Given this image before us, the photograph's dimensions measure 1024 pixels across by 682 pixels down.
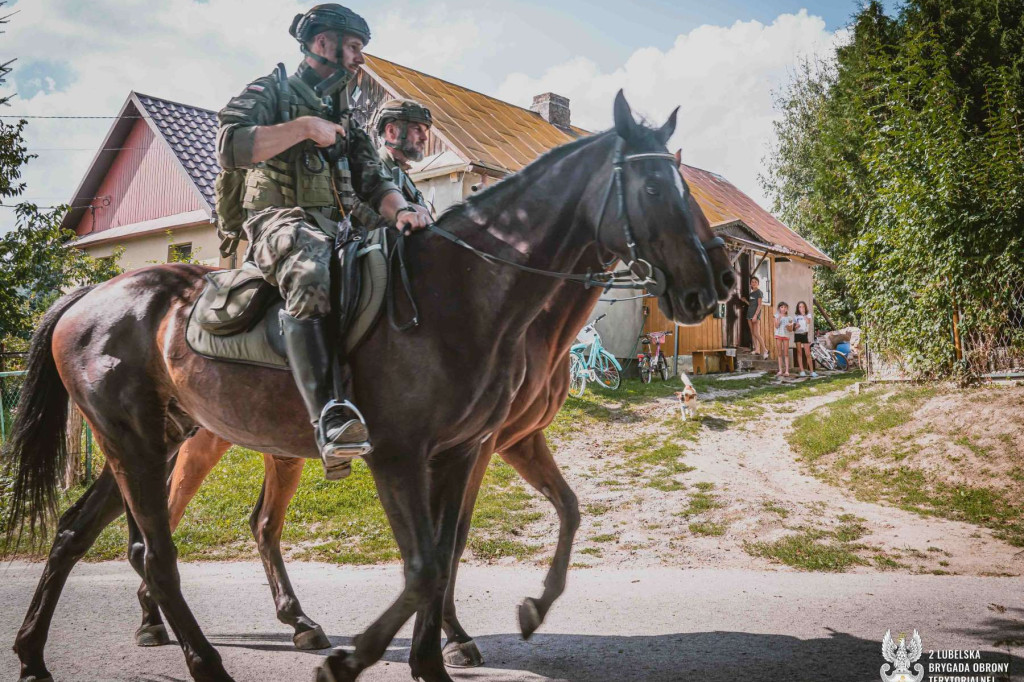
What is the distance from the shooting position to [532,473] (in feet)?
16.7

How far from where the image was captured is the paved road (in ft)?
13.3

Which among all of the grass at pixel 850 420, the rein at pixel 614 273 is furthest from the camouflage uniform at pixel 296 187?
the grass at pixel 850 420

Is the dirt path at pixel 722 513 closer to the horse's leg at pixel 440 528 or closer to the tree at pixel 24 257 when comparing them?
the horse's leg at pixel 440 528

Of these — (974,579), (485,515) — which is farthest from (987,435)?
(485,515)

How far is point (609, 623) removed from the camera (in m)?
4.88

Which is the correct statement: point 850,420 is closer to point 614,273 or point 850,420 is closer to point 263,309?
point 614,273

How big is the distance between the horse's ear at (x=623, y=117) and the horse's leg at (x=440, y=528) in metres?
1.59

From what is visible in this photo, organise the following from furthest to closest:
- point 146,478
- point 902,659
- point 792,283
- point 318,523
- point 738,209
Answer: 1. point 738,209
2. point 792,283
3. point 318,523
4. point 146,478
5. point 902,659

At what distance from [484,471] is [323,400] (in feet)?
4.34

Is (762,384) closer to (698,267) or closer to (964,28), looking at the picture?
(964,28)

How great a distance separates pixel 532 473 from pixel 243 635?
2.04 m

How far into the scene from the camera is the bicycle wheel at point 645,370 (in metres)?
18.6

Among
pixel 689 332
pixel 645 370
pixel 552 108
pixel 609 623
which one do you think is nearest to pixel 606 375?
pixel 645 370

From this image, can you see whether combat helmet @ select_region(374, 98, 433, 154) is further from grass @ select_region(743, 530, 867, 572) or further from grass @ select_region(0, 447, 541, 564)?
grass @ select_region(743, 530, 867, 572)
